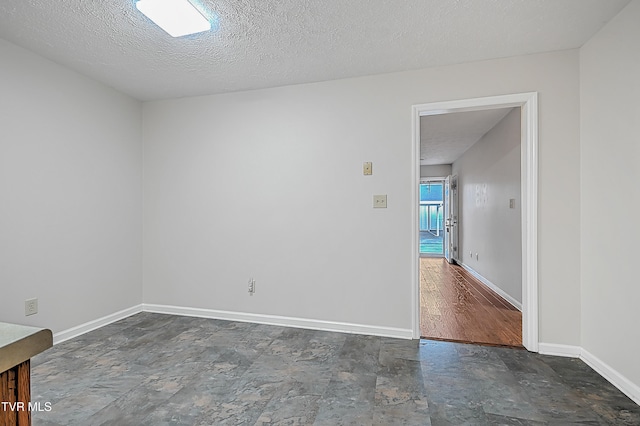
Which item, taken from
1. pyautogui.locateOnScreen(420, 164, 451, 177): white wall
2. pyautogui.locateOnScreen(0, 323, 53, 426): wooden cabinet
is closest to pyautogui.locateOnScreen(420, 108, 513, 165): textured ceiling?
pyautogui.locateOnScreen(420, 164, 451, 177): white wall

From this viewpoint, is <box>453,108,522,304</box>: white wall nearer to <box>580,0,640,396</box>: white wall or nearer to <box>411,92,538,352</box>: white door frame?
<box>411,92,538,352</box>: white door frame

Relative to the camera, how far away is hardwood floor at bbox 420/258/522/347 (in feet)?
9.50

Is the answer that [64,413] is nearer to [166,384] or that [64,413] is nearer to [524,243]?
[166,384]

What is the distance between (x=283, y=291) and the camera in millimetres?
3211

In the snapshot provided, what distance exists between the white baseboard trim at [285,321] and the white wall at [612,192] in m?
1.32

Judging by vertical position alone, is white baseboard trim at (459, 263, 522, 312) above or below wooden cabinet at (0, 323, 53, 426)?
below

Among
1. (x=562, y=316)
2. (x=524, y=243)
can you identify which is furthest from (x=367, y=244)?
(x=562, y=316)

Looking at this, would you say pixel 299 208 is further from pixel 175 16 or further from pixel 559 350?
pixel 559 350

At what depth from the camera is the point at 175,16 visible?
6.62ft

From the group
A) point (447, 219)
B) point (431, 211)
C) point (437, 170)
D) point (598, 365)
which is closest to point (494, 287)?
point (598, 365)

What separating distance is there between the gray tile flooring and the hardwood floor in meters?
0.26

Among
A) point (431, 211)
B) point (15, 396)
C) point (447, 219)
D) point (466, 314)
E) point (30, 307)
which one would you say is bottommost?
point (466, 314)

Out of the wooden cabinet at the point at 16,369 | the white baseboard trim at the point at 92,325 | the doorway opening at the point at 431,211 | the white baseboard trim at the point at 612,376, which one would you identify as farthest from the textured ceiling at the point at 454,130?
the doorway opening at the point at 431,211

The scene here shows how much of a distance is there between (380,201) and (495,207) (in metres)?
2.73
